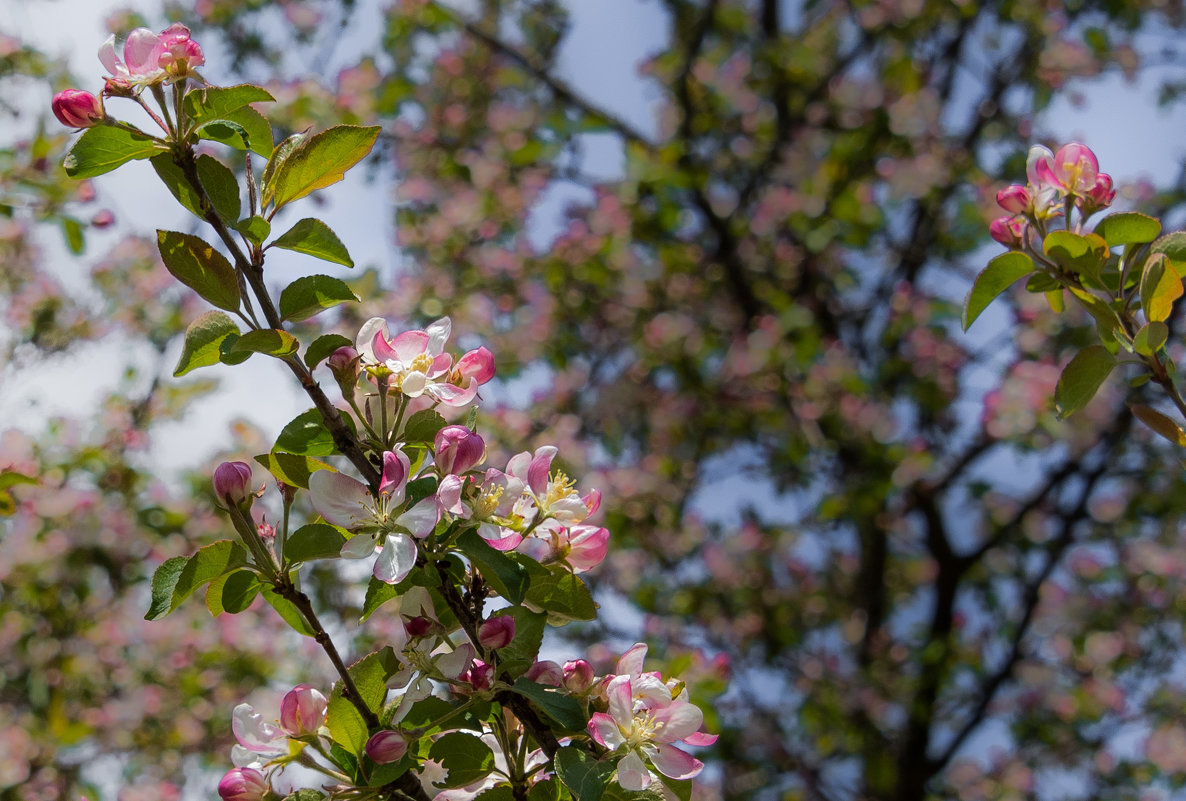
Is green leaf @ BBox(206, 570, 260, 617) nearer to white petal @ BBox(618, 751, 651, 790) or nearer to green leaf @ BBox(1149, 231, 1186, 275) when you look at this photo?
white petal @ BBox(618, 751, 651, 790)

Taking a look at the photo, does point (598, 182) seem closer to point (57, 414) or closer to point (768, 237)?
point (768, 237)

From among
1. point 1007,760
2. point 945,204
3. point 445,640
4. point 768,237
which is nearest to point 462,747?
point 445,640

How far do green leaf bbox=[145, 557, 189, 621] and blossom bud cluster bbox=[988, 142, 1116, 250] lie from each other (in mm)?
651

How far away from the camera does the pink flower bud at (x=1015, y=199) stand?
749mm

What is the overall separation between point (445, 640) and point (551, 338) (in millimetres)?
2784

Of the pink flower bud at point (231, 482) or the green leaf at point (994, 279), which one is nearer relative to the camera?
the pink flower bud at point (231, 482)

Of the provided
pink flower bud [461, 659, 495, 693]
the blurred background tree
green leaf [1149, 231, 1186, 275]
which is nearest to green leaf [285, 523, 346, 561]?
pink flower bud [461, 659, 495, 693]

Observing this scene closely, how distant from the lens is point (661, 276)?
12.3 feet

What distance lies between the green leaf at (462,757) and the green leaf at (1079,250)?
21.1 inches

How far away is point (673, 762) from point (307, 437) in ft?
1.01

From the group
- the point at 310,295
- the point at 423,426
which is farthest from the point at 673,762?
the point at 310,295

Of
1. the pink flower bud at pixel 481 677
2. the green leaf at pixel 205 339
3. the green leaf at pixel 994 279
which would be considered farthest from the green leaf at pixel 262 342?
the green leaf at pixel 994 279

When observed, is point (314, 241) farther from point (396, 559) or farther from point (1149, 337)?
point (1149, 337)

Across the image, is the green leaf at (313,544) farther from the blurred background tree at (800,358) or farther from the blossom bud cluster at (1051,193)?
the blurred background tree at (800,358)
